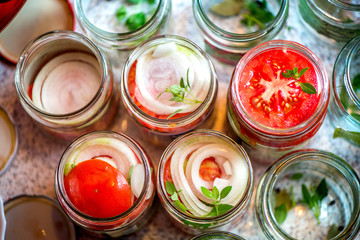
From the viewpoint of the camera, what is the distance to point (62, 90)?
153 centimetres

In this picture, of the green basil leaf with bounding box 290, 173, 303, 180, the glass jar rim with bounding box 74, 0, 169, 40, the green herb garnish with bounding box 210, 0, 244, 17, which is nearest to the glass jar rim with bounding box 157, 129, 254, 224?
the green basil leaf with bounding box 290, 173, 303, 180

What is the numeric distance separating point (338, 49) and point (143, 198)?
30.4 inches

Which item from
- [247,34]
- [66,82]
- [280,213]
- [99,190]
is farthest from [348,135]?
[66,82]

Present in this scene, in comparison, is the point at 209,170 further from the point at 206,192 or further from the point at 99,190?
the point at 99,190

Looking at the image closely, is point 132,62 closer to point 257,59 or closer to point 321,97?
point 257,59

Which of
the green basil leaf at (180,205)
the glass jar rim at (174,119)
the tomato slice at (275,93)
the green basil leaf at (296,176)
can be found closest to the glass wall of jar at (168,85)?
the glass jar rim at (174,119)

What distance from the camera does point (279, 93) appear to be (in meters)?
1.33

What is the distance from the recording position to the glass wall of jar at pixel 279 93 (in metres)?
1.32

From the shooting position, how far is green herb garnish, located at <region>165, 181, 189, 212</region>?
1.32 metres

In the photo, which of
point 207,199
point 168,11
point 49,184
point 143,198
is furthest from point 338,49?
point 49,184

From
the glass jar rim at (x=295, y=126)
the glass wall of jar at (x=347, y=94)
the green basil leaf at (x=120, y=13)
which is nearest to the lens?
the glass jar rim at (x=295, y=126)

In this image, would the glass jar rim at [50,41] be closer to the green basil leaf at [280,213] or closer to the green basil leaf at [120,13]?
the green basil leaf at [120,13]

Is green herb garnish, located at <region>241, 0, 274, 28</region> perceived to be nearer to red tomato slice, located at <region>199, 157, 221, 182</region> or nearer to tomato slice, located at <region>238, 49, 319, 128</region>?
tomato slice, located at <region>238, 49, 319, 128</region>

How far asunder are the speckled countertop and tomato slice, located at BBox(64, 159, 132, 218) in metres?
0.21
